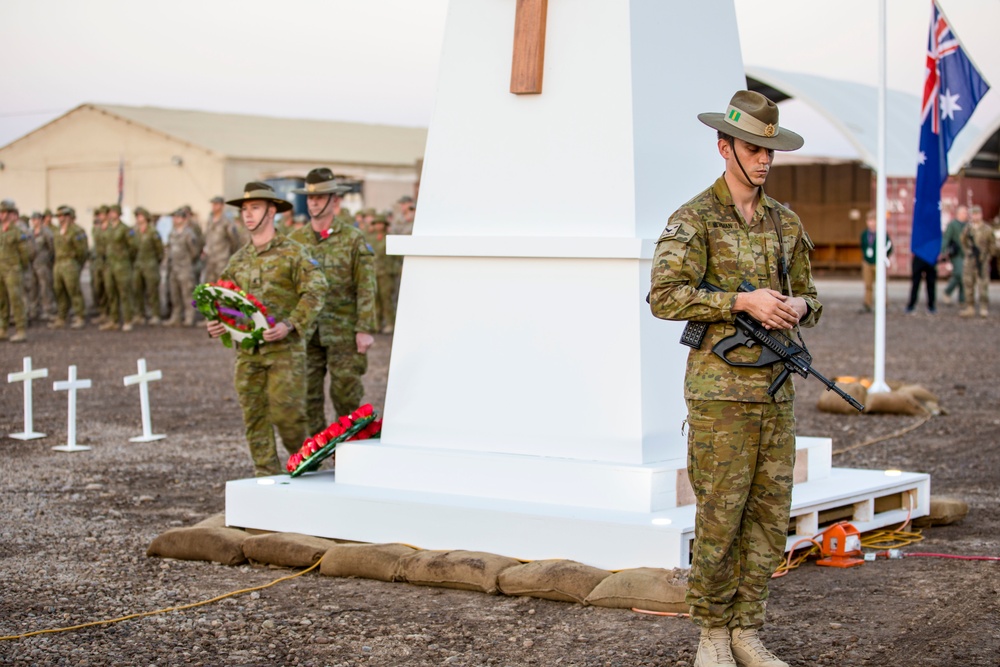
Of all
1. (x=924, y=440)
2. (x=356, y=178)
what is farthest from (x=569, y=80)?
(x=356, y=178)

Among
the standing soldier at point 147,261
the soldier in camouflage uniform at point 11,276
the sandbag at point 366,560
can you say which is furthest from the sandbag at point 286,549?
the standing soldier at point 147,261

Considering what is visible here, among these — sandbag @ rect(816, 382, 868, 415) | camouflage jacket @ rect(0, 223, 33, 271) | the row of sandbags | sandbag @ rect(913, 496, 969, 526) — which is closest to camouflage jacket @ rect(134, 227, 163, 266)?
camouflage jacket @ rect(0, 223, 33, 271)

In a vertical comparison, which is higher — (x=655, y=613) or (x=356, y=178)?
(x=356, y=178)

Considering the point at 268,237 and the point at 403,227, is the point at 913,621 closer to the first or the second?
the point at 268,237

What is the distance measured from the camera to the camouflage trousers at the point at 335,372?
895 cm

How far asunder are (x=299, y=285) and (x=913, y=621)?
4.27 metres

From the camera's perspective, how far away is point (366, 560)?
6445mm

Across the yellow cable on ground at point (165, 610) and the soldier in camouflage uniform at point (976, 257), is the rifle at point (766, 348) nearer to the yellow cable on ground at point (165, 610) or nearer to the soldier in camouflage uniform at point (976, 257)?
the yellow cable on ground at point (165, 610)

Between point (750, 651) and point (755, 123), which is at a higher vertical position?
point (755, 123)

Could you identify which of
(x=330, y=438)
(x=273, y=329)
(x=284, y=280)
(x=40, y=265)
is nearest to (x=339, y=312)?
(x=284, y=280)

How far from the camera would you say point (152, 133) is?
137ft

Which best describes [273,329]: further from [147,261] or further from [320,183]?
[147,261]

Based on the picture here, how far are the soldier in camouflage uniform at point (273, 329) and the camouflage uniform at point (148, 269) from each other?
1685 cm

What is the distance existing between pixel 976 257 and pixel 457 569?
20.7 metres
